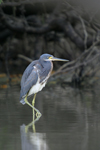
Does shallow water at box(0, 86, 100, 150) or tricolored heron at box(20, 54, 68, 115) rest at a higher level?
tricolored heron at box(20, 54, 68, 115)

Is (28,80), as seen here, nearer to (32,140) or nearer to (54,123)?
(54,123)

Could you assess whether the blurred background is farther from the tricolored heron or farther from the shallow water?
the tricolored heron

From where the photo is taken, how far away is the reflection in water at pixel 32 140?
4500mm

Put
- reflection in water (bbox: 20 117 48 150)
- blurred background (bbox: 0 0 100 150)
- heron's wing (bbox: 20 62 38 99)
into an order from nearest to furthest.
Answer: reflection in water (bbox: 20 117 48 150), blurred background (bbox: 0 0 100 150), heron's wing (bbox: 20 62 38 99)

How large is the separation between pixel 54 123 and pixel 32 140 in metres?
1.03

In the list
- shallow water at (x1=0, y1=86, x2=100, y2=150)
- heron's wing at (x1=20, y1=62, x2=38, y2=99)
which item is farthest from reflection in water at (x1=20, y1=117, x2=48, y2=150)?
heron's wing at (x1=20, y1=62, x2=38, y2=99)

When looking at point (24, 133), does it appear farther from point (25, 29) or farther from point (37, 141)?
point (25, 29)

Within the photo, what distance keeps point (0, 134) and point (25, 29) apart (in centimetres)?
985

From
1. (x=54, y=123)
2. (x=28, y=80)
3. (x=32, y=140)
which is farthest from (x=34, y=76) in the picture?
(x=32, y=140)

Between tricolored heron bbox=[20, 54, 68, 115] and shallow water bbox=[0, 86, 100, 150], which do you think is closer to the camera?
shallow water bbox=[0, 86, 100, 150]

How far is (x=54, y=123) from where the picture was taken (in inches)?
229

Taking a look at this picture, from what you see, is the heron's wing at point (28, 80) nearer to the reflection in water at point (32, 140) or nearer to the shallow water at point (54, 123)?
the shallow water at point (54, 123)

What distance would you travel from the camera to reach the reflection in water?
4.50m

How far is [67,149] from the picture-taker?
171 inches
